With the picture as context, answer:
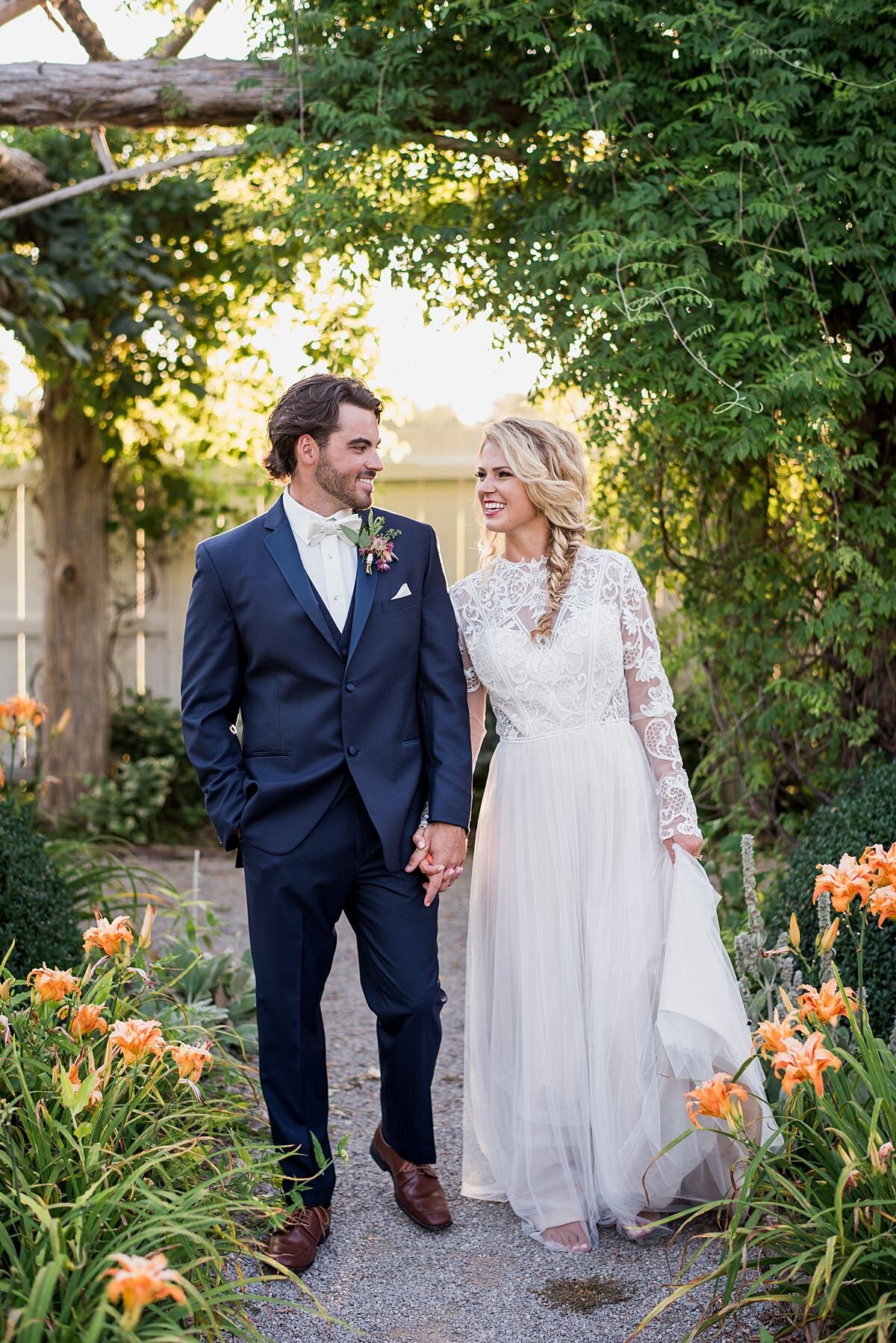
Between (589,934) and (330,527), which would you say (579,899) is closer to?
(589,934)

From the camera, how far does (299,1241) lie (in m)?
2.81

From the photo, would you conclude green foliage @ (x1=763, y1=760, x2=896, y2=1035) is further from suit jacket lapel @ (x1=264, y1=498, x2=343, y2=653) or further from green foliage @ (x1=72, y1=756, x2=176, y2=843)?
green foliage @ (x1=72, y1=756, x2=176, y2=843)

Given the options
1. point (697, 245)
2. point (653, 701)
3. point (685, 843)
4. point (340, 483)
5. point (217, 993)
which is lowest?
point (217, 993)

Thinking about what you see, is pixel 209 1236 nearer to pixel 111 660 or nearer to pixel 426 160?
pixel 426 160

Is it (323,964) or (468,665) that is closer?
(323,964)

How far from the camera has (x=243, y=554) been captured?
289cm

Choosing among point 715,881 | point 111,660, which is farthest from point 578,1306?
point 111,660

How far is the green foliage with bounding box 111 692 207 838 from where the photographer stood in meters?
7.43

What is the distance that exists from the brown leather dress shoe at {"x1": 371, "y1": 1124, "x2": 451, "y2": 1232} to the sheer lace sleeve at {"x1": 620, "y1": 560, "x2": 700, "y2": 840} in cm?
98

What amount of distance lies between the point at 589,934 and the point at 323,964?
62cm

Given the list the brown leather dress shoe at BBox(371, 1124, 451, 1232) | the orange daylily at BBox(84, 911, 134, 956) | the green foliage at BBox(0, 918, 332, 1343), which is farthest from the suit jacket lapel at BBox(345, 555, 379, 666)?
the brown leather dress shoe at BBox(371, 1124, 451, 1232)

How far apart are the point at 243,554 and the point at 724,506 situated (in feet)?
7.65

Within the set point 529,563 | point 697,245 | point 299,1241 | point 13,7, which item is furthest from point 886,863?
point 13,7

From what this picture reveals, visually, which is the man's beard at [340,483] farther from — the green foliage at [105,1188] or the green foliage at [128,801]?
the green foliage at [128,801]
